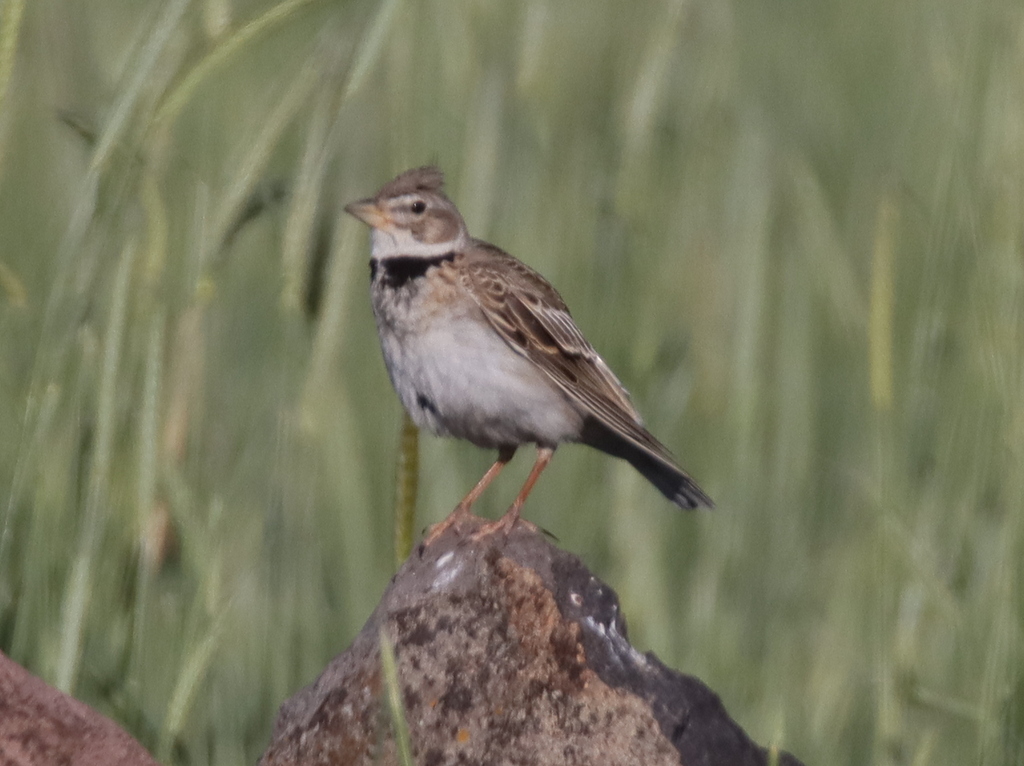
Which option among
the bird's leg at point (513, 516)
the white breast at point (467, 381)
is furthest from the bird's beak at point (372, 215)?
the bird's leg at point (513, 516)

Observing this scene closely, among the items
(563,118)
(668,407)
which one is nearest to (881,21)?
(563,118)

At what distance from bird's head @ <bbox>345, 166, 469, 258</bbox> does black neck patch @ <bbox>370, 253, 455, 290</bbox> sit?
0.02 metres

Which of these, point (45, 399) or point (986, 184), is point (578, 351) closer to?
point (986, 184)

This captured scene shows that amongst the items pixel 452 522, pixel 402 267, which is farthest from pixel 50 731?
pixel 402 267

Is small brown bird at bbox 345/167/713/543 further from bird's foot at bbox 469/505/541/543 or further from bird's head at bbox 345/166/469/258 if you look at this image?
bird's foot at bbox 469/505/541/543

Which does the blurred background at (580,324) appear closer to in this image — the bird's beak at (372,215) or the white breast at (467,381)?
the bird's beak at (372,215)

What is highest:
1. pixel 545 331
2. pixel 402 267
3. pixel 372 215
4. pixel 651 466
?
pixel 372 215

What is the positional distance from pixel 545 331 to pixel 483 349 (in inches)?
11.8

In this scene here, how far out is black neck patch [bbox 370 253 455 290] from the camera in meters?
5.28

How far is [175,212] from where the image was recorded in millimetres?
6395

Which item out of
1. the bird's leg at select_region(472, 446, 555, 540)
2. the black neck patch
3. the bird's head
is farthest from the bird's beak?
the bird's leg at select_region(472, 446, 555, 540)

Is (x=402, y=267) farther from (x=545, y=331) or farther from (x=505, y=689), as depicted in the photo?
(x=505, y=689)

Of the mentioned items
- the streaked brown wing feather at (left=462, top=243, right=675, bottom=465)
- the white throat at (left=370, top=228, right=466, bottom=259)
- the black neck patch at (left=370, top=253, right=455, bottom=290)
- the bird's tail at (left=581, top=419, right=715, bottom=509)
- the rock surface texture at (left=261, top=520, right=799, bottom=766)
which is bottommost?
the bird's tail at (left=581, top=419, right=715, bottom=509)

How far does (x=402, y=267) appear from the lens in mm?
5398
